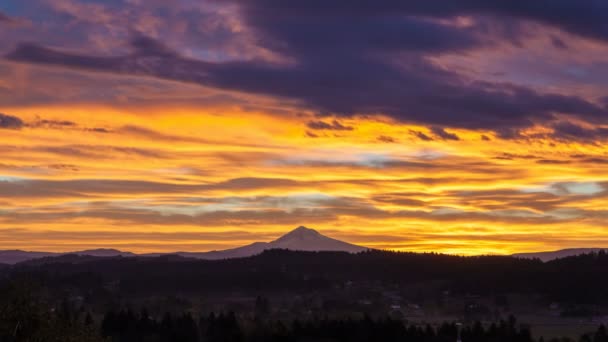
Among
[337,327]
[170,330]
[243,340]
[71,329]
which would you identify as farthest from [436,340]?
[71,329]

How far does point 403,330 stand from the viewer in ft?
596

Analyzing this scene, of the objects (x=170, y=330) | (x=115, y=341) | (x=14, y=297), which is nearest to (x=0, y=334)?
(x=14, y=297)

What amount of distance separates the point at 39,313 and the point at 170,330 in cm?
13353

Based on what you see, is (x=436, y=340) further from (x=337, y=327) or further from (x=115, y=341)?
(x=115, y=341)

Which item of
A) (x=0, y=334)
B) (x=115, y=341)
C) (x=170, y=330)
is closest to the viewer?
(x=0, y=334)

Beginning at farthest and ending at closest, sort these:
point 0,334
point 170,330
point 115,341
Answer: point 170,330 < point 115,341 < point 0,334

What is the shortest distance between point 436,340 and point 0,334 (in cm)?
13066

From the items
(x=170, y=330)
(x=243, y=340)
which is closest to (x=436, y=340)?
(x=243, y=340)

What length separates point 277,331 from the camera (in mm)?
188375

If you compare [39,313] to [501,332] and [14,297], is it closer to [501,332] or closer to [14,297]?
[14,297]

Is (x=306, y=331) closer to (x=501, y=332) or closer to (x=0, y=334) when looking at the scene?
(x=501, y=332)

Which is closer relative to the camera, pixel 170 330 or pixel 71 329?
pixel 71 329

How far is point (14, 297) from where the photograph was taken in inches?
2383

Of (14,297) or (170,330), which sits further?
(170,330)
